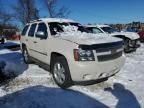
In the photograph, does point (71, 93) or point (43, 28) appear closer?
point (71, 93)

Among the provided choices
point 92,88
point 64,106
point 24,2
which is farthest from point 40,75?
point 24,2

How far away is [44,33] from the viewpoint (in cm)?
686

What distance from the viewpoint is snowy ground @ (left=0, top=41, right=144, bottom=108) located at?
16.4 ft

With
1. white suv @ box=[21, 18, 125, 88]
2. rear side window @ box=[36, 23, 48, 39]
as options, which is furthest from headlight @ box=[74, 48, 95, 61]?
rear side window @ box=[36, 23, 48, 39]

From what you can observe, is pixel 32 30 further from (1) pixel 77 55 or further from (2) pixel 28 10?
(2) pixel 28 10

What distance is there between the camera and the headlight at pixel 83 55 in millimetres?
5293

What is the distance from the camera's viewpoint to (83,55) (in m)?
5.30

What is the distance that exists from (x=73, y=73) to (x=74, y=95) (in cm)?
56

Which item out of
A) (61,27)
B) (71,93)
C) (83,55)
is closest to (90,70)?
A: (83,55)

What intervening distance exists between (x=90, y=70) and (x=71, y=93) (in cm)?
83

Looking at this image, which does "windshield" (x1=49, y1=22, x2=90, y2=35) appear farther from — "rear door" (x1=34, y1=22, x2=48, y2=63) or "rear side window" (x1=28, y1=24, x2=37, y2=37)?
"rear side window" (x1=28, y1=24, x2=37, y2=37)

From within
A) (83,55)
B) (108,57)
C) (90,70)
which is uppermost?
(83,55)

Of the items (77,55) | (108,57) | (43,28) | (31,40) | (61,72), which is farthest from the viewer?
(31,40)

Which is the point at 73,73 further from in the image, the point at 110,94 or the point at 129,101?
the point at 129,101
